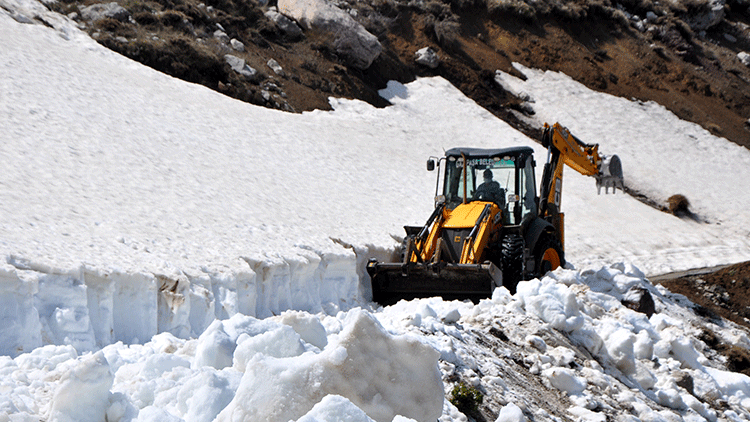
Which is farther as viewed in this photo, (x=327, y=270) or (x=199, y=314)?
(x=327, y=270)

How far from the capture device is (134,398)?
402 cm

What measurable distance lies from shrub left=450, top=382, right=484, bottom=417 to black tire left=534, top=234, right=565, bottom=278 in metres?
6.43

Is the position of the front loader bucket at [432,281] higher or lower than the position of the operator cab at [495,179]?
lower

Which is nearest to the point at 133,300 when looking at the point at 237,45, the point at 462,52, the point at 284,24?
the point at 237,45

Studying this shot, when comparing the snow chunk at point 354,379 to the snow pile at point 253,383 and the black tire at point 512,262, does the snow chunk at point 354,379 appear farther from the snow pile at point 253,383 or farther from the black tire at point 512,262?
the black tire at point 512,262

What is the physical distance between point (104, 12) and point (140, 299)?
1922 cm

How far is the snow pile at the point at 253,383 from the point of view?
3416 mm

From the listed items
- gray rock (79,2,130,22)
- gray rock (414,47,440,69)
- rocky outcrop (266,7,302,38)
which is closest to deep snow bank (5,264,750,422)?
gray rock (79,2,130,22)

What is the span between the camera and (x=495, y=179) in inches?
463

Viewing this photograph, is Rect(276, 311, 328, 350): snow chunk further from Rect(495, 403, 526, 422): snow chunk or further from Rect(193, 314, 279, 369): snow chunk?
Rect(495, 403, 526, 422): snow chunk

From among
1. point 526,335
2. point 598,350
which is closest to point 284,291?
point 526,335

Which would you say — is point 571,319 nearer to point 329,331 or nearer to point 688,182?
point 329,331

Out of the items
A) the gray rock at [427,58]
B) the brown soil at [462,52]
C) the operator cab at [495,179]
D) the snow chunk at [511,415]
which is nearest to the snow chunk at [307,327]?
Result: the snow chunk at [511,415]

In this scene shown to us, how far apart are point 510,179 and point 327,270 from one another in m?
3.72
